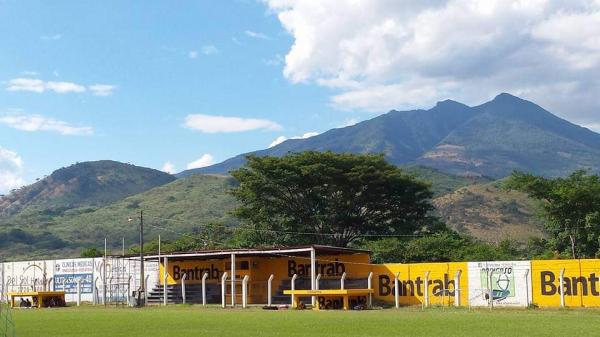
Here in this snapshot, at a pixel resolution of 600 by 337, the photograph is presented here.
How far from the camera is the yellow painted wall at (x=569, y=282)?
35.6 metres

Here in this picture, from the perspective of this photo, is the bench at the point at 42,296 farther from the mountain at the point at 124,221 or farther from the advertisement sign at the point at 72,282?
the mountain at the point at 124,221

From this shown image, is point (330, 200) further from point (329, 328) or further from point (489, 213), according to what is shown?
point (489, 213)

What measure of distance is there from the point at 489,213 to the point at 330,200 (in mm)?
51732

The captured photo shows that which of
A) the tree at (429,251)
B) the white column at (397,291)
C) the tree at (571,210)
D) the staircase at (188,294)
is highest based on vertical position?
the tree at (571,210)

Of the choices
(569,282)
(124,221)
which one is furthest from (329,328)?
(124,221)

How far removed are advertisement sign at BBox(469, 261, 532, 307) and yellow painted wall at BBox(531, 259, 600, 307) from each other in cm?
44

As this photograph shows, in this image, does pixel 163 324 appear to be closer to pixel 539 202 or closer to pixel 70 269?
pixel 70 269

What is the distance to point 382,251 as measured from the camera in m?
50.8

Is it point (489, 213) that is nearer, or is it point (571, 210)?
point (571, 210)

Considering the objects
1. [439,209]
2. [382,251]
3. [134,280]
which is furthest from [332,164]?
[439,209]

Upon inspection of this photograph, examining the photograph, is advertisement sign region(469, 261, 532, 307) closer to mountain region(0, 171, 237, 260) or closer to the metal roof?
the metal roof

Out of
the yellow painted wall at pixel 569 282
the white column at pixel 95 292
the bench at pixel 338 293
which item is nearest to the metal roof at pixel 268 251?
the bench at pixel 338 293

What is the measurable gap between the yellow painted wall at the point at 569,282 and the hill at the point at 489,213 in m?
61.5

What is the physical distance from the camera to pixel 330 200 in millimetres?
61719
